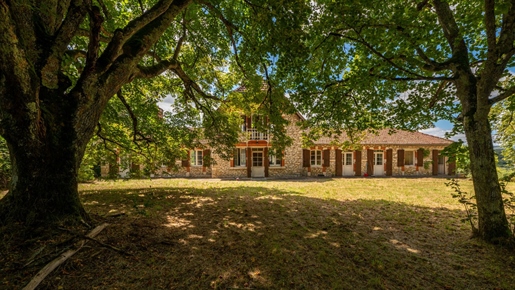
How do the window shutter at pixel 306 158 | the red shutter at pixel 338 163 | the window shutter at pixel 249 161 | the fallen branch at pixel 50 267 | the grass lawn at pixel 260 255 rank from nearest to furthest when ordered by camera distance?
the fallen branch at pixel 50 267 < the grass lawn at pixel 260 255 < the window shutter at pixel 249 161 < the window shutter at pixel 306 158 < the red shutter at pixel 338 163

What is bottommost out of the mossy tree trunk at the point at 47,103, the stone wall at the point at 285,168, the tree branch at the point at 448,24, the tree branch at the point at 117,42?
the stone wall at the point at 285,168

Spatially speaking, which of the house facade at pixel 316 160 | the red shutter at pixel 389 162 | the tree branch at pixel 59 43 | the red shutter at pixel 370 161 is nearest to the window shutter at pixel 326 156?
the house facade at pixel 316 160

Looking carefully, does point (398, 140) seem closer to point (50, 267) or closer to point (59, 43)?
point (59, 43)

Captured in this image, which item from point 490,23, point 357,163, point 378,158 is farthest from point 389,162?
point 490,23

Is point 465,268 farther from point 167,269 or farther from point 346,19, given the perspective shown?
point 346,19

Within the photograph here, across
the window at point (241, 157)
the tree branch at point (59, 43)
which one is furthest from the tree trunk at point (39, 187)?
the window at point (241, 157)

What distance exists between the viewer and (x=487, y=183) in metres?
3.64

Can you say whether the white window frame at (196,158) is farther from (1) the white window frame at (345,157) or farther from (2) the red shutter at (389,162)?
(2) the red shutter at (389,162)

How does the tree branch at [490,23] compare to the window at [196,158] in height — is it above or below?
above

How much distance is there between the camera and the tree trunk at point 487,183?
363cm

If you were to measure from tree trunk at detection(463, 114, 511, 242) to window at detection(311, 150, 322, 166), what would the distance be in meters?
13.7

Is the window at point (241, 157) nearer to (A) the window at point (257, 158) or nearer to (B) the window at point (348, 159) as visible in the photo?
(A) the window at point (257, 158)

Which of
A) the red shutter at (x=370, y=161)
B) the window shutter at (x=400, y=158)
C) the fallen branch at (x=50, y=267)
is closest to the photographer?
the fallen branch at (x=50, y=267)

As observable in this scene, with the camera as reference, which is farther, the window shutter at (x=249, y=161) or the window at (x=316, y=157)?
the window at (x=316, y=157)
